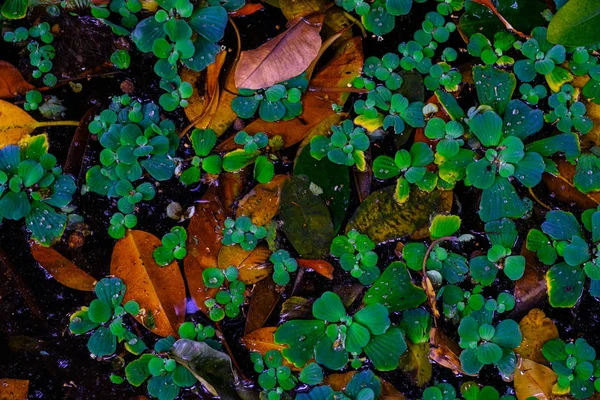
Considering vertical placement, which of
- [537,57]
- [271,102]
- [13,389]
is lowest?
[13,389]

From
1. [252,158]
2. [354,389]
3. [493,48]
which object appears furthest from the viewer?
[493,48]

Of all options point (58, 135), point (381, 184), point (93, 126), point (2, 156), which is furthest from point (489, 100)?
point (2, 156)

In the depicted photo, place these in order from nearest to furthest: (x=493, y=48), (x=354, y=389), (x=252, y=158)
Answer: (x=354, y=389) → (x=252, y=158) → (x=493, y=48)

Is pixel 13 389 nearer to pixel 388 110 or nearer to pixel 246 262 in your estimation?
pixel 246 262

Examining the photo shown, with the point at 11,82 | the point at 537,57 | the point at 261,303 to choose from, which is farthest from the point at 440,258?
the point at 11,82

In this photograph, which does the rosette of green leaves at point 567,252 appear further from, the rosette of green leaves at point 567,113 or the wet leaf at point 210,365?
the wet leaf at point 210,365

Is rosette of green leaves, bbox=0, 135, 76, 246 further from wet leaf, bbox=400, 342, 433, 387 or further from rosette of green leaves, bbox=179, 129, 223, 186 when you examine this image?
wet leaf, bbox=400, 342, 433, 387

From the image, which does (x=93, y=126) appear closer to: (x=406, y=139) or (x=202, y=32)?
(x=202, y=32)

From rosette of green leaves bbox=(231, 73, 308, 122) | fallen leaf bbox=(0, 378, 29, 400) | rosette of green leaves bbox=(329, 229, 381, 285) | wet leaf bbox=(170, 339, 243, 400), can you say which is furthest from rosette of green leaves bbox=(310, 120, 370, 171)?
fallen leaf bbox=(0, 378, 29, 400)
